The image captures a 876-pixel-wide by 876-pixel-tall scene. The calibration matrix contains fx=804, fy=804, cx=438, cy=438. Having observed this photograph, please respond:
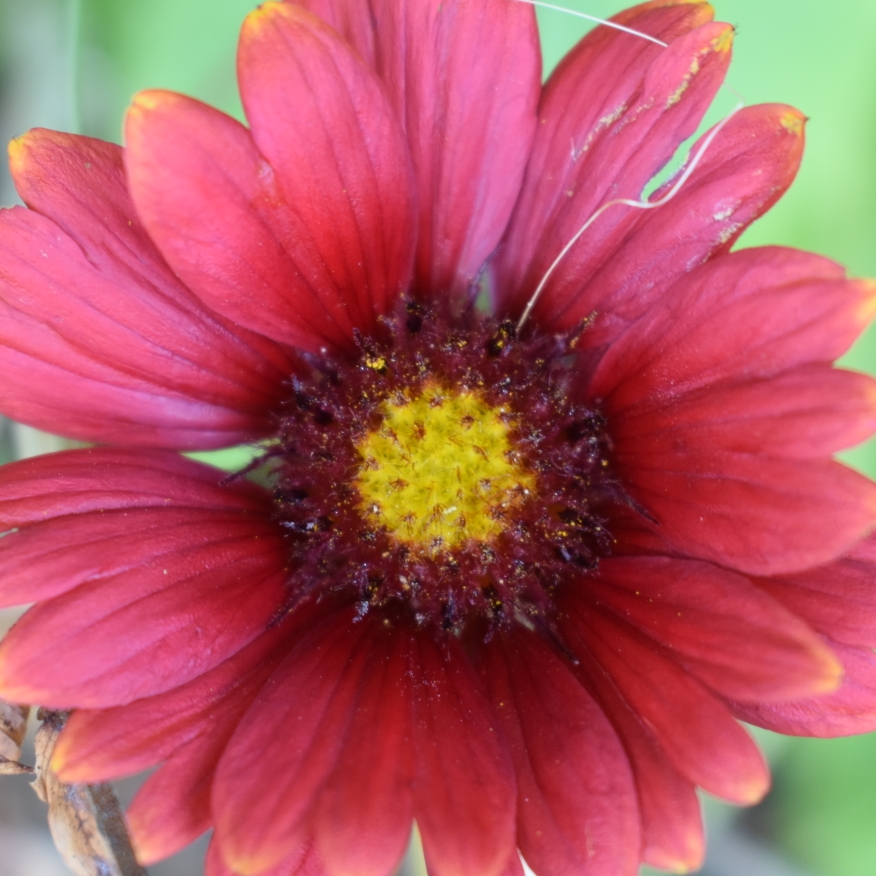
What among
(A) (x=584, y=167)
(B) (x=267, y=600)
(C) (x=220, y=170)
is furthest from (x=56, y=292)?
(A) (x=584, y=167)

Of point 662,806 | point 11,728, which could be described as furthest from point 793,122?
point 11,728

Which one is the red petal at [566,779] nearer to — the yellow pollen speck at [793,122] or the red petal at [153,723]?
the red petal at [153,723]

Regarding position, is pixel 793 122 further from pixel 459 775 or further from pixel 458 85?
pixel 459 775

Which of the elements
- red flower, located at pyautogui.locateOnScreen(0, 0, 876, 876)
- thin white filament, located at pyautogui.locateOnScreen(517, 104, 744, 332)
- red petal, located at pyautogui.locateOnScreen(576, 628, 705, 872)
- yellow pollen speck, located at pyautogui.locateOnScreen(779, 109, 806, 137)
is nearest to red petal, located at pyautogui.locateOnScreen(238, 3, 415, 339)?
red flower, located at pyautogui.locateOnScreen(0, 0, 876, 876)

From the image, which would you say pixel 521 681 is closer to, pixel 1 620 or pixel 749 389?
pixel 749 389

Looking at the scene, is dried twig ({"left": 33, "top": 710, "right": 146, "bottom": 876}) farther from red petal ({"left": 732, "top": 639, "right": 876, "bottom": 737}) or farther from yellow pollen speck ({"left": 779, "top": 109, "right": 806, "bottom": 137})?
yellow pollen speck ({"left": 779, "top": 109, "right": 806, "bottom": 137})

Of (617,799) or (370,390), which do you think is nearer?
(617,799)
